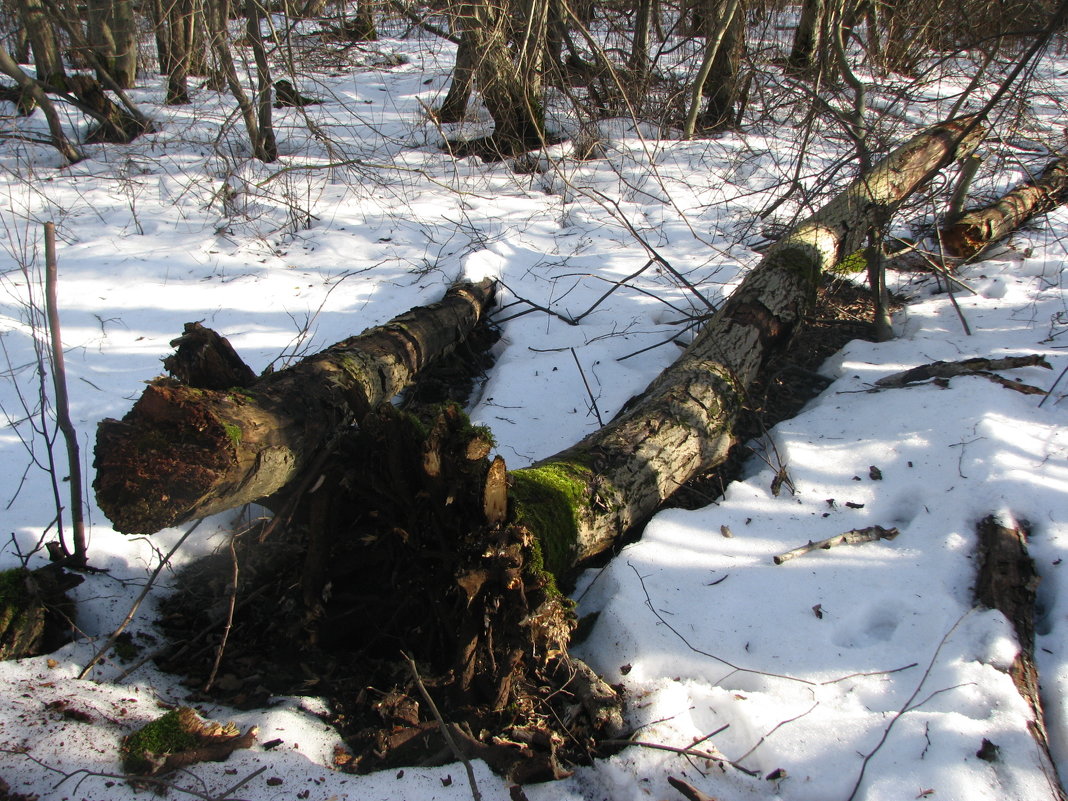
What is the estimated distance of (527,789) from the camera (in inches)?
70.2

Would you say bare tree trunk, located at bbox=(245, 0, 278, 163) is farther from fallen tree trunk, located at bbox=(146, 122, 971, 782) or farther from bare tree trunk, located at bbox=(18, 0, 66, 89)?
fallen tree trunk, located at bbox=(146, 122, 971, 782)

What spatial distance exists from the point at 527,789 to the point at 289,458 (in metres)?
1.21

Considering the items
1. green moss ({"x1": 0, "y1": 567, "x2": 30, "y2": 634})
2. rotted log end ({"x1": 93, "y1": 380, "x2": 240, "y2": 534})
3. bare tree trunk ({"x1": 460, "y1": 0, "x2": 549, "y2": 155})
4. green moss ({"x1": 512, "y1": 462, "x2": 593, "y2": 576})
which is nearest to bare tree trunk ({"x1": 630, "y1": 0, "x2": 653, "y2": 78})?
bare tree trunk ({"x1": 460, "y1": 0, "x2": 549, "y2": 155})

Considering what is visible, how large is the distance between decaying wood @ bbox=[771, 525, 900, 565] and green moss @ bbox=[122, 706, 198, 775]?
6.84ft

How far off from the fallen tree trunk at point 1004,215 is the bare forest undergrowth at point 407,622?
4824mm

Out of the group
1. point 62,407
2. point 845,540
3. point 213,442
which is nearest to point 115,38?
point 62,407

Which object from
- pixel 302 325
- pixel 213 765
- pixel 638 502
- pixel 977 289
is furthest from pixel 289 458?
pixel 977 289

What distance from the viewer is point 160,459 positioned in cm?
170

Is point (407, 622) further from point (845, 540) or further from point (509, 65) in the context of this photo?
point (509, 65)

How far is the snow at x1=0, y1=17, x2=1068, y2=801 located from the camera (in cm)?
180

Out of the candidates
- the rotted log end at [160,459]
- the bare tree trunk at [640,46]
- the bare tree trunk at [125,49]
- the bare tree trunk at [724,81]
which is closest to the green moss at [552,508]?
the rotted log end at [160,459]

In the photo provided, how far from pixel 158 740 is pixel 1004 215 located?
251 inches

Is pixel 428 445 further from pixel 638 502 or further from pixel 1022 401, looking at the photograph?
pixel 1022 401

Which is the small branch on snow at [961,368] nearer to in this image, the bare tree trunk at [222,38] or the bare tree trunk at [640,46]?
the bare tree trunk at [640,46]
